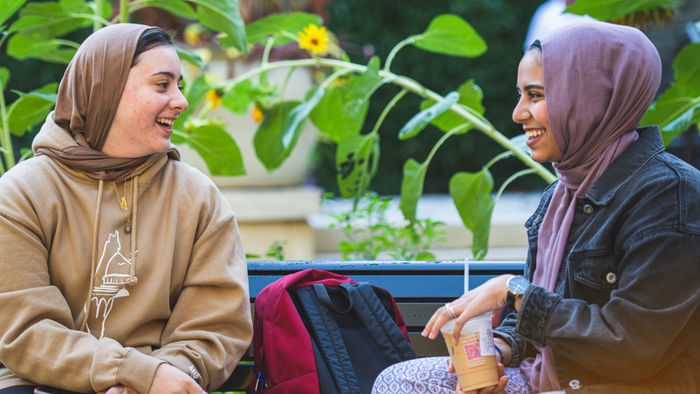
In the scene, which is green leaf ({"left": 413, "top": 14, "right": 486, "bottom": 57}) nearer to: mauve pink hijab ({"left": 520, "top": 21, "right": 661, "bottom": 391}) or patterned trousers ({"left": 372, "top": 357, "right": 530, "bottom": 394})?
mauve pink hijab ({"left": 520, "top": 21, "right": 661, "bottom": 391})

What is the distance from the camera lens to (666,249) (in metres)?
1.52

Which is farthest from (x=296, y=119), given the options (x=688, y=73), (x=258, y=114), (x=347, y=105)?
(x=688, y=73)

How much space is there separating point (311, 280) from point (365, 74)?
934 millimetres

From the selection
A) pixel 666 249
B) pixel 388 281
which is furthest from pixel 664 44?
pixel 666 249

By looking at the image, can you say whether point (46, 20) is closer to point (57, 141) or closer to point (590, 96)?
point (57, 141)

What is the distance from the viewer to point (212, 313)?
1926 mm

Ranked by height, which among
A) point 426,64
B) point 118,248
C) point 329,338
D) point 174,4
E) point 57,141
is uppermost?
point 174,4

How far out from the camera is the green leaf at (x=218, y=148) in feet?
9.02

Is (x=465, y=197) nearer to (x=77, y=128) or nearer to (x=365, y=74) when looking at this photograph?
(x=365, y=74)

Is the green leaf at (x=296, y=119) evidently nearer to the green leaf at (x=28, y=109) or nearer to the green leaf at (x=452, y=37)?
the green leaf at (x=452, y=37)

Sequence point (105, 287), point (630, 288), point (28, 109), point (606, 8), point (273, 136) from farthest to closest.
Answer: point (273, 136) < point (28, 109) < point (606, 8) < point (105, 287) < point (630, 288)

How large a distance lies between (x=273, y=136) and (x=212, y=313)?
4.36ft

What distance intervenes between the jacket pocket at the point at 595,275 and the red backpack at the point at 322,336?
664mm

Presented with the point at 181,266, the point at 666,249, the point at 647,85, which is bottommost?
the point at 181,266
